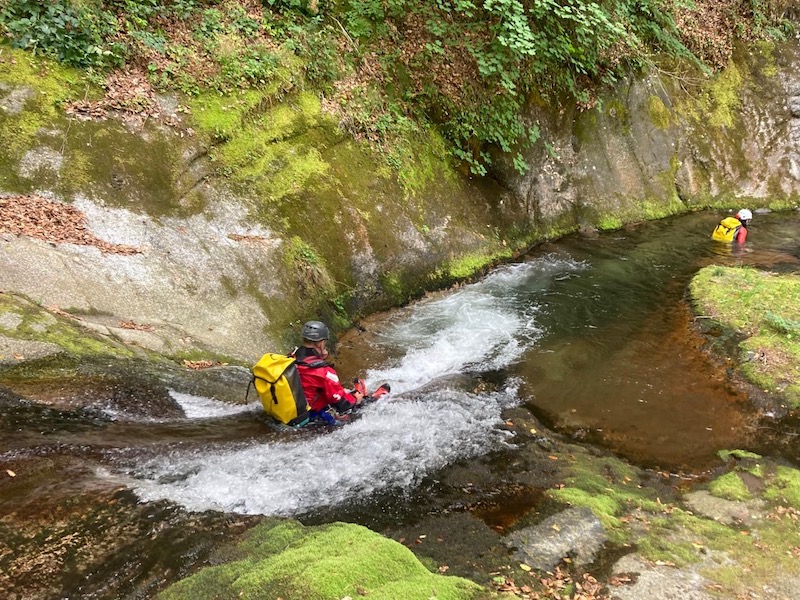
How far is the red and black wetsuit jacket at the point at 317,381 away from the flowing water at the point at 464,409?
39 centimetres

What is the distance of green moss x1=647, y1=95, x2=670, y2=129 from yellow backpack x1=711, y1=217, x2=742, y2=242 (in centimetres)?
494

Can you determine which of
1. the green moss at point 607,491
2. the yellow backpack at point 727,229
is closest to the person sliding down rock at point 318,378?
the green moss at point 607,491

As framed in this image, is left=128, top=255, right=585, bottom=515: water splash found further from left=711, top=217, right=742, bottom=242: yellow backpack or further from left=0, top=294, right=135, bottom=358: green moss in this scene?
left=711, top=217, right=742, bottom=242: yellow backpack

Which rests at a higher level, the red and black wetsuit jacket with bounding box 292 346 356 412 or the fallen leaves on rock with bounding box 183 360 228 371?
the fallen leaves on rock with bounding box 183 360 228 371

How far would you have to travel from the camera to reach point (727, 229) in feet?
49.7

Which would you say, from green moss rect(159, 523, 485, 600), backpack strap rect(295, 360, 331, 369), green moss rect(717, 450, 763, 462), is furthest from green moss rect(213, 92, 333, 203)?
green moss rect(717, 450, 763, 462)

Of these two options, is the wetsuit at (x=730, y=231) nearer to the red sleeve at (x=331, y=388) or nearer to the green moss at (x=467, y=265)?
the green moss at (x=467, y=265)

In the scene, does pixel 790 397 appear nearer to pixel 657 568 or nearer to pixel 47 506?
pixel 657 568

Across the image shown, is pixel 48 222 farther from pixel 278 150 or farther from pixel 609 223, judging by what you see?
pixel 609 223

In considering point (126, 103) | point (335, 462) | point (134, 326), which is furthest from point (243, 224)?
point (335, 462)

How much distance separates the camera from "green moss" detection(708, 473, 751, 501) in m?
5.70

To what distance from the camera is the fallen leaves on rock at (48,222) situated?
7039 mm

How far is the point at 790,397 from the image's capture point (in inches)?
302

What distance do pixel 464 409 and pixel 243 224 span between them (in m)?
4.73
